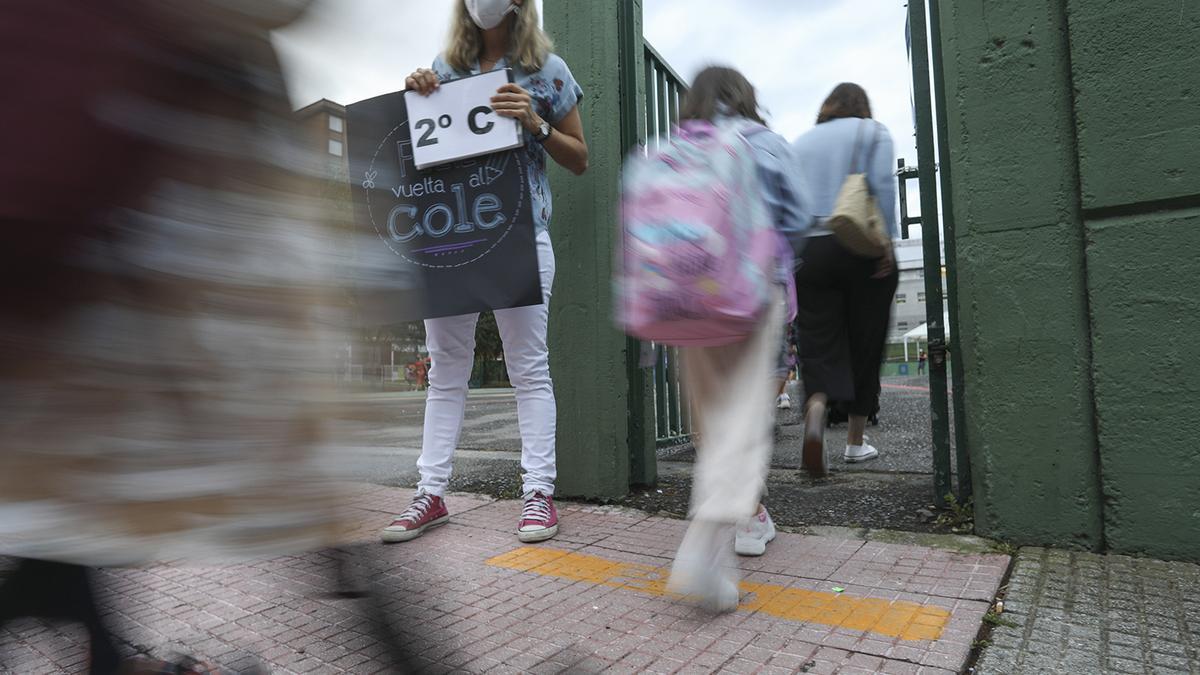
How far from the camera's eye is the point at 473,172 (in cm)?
300

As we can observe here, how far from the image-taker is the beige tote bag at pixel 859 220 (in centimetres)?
299

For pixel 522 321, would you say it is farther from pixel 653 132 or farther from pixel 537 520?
pixel 653 132

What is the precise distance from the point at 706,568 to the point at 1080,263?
5.59 feet

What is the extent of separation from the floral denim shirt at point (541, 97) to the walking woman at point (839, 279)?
3.63 feet

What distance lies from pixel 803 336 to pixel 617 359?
91 centimetres

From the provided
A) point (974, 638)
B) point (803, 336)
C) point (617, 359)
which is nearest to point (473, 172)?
point (617, 359)

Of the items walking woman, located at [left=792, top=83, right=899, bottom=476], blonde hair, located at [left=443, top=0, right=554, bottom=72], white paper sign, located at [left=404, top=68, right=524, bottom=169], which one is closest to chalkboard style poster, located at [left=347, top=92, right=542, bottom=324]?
white paper sign, located at [left=404, top=68, right=524, bottom=169]

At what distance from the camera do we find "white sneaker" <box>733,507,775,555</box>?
270 centimetres

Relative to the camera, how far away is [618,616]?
2.18 metres

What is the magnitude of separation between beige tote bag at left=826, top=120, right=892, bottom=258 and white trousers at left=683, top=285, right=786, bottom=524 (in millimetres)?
880

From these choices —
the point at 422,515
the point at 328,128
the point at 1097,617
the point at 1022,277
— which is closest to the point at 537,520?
the point at 422,515

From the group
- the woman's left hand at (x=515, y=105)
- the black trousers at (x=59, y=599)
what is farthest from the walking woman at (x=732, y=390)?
the black trousers at (x=59, y=599)

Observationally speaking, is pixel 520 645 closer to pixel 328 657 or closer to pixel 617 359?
pixel 328 657

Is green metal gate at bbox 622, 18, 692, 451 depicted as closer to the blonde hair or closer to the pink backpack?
the blonde hair
